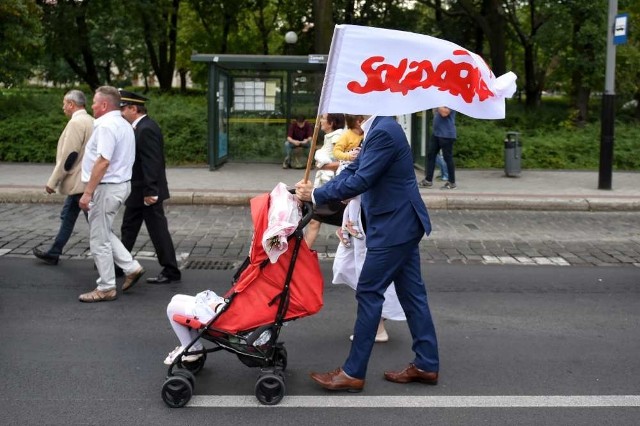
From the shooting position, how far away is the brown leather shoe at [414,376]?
497cm

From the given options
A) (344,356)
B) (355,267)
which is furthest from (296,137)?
(344,356)

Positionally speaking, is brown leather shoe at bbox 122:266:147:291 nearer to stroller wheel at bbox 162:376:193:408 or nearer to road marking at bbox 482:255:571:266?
stroller wheel at bbox 162:376:193:408

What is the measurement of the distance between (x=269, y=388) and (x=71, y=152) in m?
4.06

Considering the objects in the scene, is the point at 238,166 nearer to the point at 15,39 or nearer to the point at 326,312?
the point at 15,39

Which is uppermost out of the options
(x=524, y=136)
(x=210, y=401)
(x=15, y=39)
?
(x=15, y=39)

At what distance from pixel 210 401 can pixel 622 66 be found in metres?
20.9

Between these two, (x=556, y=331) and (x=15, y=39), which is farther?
(x=15, y=39)

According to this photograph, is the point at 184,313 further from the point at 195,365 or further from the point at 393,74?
the point at 393,74

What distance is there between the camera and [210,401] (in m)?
4.68

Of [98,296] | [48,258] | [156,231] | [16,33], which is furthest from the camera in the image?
[16,33]

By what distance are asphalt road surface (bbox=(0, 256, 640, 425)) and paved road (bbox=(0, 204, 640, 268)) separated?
3.17ft

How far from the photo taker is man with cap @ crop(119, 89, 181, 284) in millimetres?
7129

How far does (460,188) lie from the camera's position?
533 inches

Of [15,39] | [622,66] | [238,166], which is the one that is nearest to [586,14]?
[622,66]
